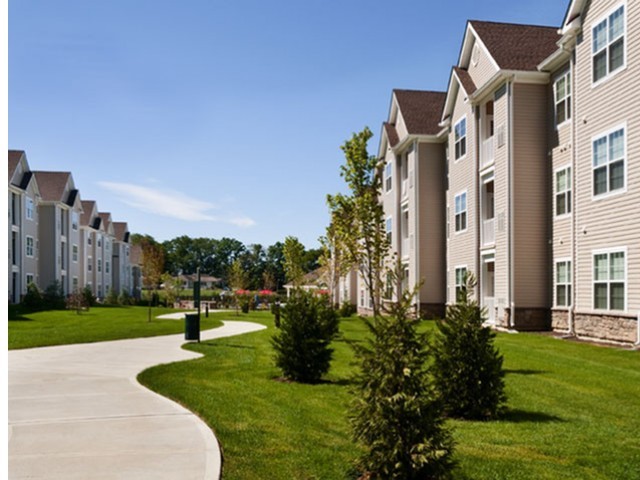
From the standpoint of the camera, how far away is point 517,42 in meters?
25.1

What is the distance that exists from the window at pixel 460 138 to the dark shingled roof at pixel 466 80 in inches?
60.9

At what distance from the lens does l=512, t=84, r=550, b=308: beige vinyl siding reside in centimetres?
2280

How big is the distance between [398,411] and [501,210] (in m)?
19.4

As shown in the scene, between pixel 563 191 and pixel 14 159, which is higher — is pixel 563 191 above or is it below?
below

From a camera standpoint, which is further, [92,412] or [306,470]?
[92,412]

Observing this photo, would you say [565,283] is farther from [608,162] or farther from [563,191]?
[608,162]

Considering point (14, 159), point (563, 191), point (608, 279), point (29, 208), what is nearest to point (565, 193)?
point (563, 191)

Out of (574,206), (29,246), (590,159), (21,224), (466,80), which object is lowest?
(29,246)

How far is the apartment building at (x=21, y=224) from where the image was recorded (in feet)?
156

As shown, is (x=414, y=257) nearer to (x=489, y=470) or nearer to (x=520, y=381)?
(x=520, y=381)

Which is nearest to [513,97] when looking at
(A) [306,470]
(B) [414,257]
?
(B) [414,257]

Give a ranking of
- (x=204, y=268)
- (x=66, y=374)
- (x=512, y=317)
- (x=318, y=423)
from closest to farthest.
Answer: (x=318, y=423) → (x=66, y=374) → (x=512, y=317) → (x=204, y=268)

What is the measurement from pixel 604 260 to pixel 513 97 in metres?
7.42

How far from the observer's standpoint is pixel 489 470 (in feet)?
20.8
